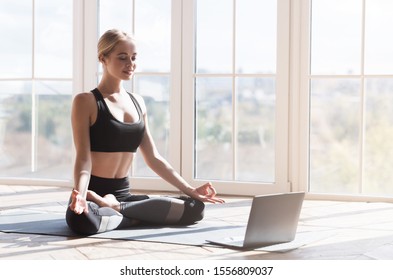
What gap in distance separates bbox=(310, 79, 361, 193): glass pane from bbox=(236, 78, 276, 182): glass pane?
0.27 meters

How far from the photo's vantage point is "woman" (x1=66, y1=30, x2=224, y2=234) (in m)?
3.26

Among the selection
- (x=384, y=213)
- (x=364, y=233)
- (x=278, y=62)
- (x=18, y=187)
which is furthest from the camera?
(x=18, y=187)

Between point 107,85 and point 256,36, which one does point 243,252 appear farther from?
point 256,36

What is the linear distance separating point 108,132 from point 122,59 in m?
0.34

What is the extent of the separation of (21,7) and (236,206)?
7.53 feet

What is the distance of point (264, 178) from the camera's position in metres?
4.67

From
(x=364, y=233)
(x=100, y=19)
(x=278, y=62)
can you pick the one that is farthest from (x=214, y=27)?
(x=364, y=233)

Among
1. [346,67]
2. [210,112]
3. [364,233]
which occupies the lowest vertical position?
[364,233]

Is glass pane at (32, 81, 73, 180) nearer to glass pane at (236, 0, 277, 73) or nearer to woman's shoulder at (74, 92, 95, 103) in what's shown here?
glass pane at (236, 0, 277, 73)

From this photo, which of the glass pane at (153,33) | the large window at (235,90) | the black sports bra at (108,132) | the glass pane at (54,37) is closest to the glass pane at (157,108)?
the glass pane at (153,33)

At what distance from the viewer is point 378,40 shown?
4.46 m

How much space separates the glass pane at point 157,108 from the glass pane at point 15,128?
90 centimetres

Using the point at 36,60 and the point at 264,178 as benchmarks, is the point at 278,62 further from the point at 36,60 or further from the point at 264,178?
the point at 36,60

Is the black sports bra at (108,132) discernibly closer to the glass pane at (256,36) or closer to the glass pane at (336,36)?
the glass pane at (256,36)
